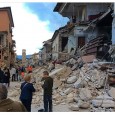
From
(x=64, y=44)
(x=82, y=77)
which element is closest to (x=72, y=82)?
(x=82, y=77)

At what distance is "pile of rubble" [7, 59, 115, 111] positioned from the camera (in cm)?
1292

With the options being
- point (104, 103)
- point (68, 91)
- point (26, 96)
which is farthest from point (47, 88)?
point (68, 91)

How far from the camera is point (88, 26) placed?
24.8m

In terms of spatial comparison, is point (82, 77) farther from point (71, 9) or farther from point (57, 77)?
point (71, 9)

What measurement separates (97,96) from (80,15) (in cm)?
1764

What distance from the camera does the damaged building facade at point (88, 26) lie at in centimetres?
2086

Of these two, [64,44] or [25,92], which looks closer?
[25,92]

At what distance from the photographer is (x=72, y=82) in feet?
59.0

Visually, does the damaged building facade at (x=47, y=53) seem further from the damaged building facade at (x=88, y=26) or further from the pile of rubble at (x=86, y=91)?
the pile of rubble at (x=86, y=91)

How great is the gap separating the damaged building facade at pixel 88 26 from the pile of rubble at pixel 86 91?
227 centimetres

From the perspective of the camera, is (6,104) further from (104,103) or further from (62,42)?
(62,42)

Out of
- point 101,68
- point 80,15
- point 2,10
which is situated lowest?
point 101,68

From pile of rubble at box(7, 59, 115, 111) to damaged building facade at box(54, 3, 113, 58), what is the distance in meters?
2.27

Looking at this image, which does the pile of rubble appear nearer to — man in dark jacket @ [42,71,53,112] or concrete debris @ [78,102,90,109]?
concrete debris @ [78,102,90,109]
